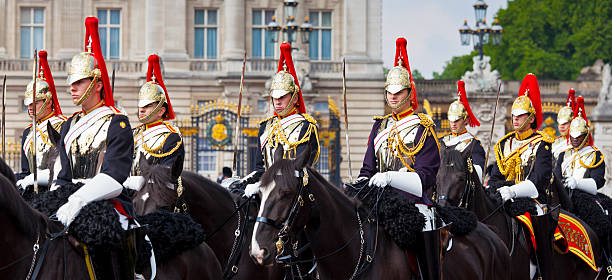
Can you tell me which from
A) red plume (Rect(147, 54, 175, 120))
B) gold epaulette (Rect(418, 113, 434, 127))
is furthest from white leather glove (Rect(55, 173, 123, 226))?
red plume (Rect(147, 54, 175, 120))

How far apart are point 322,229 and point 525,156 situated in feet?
13.6

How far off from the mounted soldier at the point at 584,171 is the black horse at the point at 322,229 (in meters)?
4.62

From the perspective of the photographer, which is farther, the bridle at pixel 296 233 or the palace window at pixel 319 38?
the palace window at pixel 319 38

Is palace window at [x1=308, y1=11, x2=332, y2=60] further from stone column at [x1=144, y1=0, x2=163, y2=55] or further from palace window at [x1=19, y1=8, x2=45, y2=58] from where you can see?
palace window at [x1=19, y1=8, x2=45, y2=58]

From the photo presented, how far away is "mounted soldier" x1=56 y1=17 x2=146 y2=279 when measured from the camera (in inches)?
240

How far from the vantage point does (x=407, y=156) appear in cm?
755

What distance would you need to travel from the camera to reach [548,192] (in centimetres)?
1048

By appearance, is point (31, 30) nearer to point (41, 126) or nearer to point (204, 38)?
point (204, 38)

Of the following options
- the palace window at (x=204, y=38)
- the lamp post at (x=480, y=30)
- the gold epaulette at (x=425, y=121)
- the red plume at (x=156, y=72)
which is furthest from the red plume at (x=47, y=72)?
the palace window at (x=204, y=38)

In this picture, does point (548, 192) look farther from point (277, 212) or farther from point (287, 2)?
point (287, 2)

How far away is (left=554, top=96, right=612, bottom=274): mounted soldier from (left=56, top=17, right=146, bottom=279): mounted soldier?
698 cm

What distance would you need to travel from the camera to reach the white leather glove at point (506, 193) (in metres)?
9.81

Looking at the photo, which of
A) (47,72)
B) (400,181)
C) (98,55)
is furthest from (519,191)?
(98,55)

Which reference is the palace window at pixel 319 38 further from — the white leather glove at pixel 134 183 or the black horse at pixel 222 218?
the white leather glove at pixel 134 183
